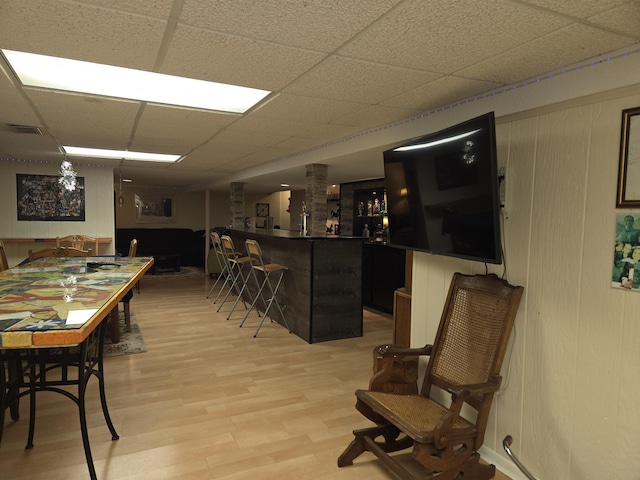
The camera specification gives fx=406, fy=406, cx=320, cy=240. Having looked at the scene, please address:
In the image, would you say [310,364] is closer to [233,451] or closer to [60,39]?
[233,451]

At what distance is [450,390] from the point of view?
6.21 feet

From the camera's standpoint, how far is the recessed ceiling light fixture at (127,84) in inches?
90.0

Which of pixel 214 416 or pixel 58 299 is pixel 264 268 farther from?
pixel 58 299

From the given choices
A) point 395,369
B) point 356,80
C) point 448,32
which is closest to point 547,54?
point 448,32

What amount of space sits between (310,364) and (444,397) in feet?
4.68

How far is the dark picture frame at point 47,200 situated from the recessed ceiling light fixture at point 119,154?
1.29 meters

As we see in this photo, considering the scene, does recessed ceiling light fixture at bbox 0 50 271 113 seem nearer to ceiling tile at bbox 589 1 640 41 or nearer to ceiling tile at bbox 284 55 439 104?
ceiling tile at bbox 284 55 439 104

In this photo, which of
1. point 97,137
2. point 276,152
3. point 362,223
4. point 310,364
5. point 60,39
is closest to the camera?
point 60,39

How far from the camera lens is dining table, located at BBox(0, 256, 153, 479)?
151cm

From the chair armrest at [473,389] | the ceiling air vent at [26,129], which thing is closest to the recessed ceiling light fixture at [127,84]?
the ceiling air vent at [26,129]

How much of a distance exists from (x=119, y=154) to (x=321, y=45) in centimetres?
454

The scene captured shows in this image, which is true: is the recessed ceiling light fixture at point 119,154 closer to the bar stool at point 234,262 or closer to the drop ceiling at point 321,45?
the bar stool at point 234,262

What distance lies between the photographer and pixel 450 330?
2.41 meters

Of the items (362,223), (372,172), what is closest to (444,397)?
(372,172)
